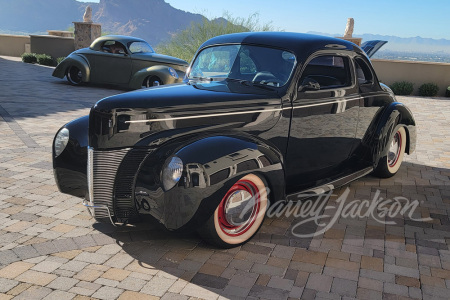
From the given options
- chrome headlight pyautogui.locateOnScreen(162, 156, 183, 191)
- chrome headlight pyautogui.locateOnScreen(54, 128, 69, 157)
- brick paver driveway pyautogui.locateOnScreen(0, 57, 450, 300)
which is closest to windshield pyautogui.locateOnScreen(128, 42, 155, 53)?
brick paver driveway pyautogui.locateOnScreen(0, 57, 450, 300)

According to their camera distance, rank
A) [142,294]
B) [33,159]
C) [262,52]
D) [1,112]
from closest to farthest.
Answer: [142,294] < [262,52] < [33,159] < [1,112]

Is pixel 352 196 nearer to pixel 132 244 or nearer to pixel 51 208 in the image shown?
pixel 132 244

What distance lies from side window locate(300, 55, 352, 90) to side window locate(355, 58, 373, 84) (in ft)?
0.69

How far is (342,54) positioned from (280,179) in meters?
1.84

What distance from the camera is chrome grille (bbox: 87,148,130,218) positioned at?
358 centimetres

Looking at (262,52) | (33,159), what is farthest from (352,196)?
(33,159)

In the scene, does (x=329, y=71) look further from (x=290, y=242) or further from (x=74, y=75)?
(x=74, y=75)

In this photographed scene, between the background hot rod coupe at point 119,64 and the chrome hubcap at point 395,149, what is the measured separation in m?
7.89

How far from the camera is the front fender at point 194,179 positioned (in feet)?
11.1

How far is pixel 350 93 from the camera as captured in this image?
5.02m

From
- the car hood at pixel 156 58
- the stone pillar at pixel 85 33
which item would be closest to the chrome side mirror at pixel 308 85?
the car hood at pixel 156 58

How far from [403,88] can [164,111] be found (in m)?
15.6

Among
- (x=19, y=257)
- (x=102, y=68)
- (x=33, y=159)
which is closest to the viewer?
(x=19, y=257)

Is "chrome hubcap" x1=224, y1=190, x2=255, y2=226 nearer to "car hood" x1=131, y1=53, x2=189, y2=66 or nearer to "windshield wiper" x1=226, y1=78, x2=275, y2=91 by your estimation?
"windshield wiper" x1=226, y1=78, x2=275, y2=91
